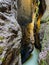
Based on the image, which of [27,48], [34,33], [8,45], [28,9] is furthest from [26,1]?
[8,45]

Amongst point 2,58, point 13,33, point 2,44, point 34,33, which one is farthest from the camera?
point 34,33

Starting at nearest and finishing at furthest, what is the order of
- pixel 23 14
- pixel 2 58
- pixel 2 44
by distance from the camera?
1. pixel 2 58
2. pixel 2 44
3. pixel 23 14

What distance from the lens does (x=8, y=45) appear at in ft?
12.6

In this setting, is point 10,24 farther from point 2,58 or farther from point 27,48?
point 27,48

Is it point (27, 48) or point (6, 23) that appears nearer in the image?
point (6, 23)

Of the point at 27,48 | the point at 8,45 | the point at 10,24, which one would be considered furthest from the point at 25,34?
the point at 8,45

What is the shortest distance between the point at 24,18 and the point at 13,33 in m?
6.22

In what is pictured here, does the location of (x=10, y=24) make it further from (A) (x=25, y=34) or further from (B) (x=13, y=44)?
(A) (x=25, y=34)

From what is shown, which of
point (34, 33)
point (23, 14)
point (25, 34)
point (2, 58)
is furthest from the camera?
point (34, 33)

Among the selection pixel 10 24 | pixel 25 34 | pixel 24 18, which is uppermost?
pixel 10 24

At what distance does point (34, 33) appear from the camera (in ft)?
50.2

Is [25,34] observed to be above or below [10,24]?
below

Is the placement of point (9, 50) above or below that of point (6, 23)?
below

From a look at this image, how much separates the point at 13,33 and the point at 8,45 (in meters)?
0.75
